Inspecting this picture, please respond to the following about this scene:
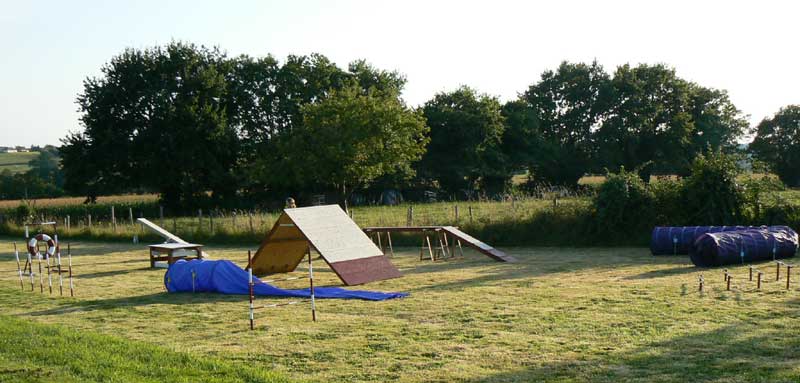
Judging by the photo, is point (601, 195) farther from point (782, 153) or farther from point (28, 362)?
point (782, 153)

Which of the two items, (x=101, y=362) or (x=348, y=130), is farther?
(x=348, y=130)

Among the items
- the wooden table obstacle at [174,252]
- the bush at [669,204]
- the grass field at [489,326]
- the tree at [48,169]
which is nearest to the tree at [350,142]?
the wooden table obstacle at [174,252]

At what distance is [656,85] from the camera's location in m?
46.3

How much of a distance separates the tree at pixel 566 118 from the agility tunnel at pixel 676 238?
28.9 metres

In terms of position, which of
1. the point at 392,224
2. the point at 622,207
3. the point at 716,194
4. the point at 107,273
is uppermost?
the point at 716,194

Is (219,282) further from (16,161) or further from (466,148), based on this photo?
(16,161)

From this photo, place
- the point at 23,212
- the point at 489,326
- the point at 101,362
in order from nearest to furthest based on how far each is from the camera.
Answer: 1. the point at 101,362
2. the point at 489,326
3. the point at 23,212

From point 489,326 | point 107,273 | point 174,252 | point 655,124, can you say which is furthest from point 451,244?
point 655,124

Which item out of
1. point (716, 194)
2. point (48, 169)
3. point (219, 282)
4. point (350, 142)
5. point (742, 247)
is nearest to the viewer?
point (219, 282)

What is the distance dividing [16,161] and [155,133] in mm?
57909

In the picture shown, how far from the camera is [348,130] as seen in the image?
2664 cm

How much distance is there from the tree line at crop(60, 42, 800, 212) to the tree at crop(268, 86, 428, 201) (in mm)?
53

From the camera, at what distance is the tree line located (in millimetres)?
27781

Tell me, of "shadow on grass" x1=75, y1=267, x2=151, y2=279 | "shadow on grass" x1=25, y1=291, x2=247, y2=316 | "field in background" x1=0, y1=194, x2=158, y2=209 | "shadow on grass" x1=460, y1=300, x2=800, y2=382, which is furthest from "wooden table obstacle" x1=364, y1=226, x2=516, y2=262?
"field in background" x1=0, y1=194, x2=158, y2=209
